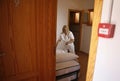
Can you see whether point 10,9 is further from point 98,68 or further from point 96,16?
point 98,68

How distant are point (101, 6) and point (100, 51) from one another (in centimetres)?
30

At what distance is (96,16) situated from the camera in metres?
0.78

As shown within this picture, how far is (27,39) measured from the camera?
5.05 feet

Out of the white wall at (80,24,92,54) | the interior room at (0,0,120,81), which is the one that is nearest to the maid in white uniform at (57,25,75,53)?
the white wall at (80,24,92,54)

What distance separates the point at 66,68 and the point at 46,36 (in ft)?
3.58

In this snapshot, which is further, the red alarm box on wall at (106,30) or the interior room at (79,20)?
the interior room at (79,20)

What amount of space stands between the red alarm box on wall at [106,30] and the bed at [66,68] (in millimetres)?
1791

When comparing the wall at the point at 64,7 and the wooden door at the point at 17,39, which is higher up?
the wall at the point at 64,7

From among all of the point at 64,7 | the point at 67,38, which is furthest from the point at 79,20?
the point at 67,38

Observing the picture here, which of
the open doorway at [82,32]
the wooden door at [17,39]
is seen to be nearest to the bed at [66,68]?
the wooden door at [17,39]

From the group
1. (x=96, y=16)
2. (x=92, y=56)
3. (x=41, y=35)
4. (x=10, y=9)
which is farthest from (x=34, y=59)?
(x=96, y=16)

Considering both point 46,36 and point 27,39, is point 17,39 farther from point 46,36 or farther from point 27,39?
point 46,36

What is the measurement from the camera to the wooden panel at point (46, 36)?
158 centimetres

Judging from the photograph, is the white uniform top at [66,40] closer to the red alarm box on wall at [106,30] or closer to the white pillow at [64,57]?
the white pillow at [64,57]
